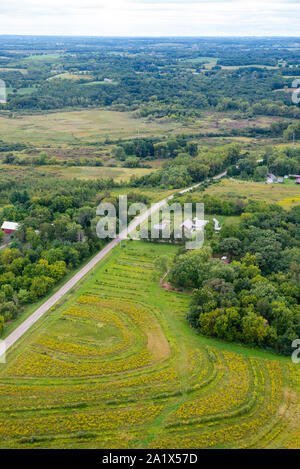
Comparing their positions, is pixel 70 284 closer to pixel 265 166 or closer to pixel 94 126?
pixel 265 166

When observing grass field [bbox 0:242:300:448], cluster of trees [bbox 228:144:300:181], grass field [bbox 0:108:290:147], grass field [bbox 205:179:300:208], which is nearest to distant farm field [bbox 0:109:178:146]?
grass field [bbox 0:108:290:147]

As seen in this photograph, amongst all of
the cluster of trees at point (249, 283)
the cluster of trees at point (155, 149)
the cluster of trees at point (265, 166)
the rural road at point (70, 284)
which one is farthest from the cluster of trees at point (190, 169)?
the cluster of trees at point (249, 283)

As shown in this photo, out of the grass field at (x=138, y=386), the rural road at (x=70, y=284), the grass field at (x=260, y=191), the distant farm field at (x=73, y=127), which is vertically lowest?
the grass field at (x=138, y=386)

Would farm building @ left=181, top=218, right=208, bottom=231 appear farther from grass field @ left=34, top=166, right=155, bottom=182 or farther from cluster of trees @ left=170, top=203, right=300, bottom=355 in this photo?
grass field @ left=34, top=166, right=155, bottom=182

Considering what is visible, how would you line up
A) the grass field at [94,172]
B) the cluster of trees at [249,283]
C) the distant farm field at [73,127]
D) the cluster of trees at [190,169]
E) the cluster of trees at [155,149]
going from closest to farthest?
the cluster of trees at [249,283] < the cluster of trees at [190,169] < the grass field at [94,172] < the cluster of trees at [155,149] < the distant farm field at [73,127]

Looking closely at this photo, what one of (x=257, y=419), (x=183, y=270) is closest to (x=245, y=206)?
(x=183, y=270)

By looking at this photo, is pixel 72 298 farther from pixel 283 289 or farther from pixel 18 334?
pixel 283 289

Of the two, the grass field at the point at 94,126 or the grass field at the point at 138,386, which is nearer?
the grass field at the point at 138,386

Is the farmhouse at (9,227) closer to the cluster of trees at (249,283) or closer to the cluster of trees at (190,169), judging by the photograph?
the cluster of trees at (249,283)
